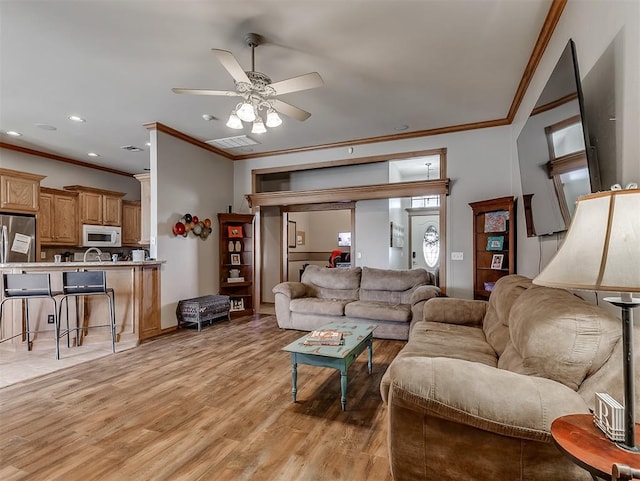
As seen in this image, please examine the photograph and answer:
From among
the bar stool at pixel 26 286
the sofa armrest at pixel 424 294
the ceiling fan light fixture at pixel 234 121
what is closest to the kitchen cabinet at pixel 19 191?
the bar stool at pixel 26 286

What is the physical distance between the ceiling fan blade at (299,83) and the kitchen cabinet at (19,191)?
16.4 feet

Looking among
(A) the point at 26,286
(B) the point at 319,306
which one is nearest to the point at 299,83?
(B) the point at 319,306

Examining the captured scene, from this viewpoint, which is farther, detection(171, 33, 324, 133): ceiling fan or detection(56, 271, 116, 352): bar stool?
detection(56, 271, 116, 352): bar stool

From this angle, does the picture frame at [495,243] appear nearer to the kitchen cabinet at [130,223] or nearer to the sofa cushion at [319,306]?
the sofa cushion at [319,306]

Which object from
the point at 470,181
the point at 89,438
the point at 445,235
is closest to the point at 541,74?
the point at 470,181

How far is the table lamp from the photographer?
0.85m

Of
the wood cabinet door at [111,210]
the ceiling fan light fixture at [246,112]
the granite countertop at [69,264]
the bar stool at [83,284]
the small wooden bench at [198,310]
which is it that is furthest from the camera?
the wood cabinet door at [111,210]

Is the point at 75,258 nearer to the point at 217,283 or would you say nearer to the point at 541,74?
the point at 217,283

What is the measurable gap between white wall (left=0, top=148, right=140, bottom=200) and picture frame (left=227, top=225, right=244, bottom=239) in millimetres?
3235

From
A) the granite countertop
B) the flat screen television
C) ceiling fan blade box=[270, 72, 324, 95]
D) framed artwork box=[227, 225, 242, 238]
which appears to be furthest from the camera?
the flat screen television

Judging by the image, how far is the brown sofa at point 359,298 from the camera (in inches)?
167

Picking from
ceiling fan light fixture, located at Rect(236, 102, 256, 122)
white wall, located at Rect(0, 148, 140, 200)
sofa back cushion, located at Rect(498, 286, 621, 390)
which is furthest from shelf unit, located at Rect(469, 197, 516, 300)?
white wall, located at Rect(0, 148, 140, 200)

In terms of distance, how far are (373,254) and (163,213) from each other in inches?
141

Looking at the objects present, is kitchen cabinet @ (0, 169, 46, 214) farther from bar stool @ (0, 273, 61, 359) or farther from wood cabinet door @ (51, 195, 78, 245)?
bar stool @ (0, 273, 61, 359)
